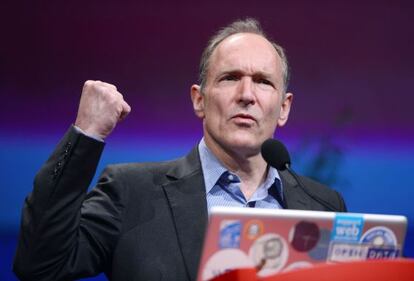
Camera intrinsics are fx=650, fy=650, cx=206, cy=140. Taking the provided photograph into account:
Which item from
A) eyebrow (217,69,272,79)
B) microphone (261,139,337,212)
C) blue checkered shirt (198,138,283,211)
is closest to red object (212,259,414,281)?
microphone (261,139,337,212)

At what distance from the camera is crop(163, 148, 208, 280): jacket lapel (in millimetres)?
1466

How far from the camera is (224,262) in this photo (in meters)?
0.91

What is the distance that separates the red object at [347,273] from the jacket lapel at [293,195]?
2.51ft

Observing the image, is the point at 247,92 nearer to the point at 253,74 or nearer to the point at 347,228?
the point at 253,74

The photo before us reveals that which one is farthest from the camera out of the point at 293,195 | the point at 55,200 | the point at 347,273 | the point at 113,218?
the point at 293,195

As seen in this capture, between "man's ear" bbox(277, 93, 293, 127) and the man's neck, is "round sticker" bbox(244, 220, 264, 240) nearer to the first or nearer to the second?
the man's neck

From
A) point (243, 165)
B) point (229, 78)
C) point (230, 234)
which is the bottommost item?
point (243, 165)

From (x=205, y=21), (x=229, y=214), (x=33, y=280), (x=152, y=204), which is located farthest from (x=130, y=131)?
(x=229, y=214)

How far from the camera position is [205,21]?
2.49 metres

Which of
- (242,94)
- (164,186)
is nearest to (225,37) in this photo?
(242,94)

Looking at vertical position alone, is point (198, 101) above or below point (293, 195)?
above

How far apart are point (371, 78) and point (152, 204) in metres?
1.33

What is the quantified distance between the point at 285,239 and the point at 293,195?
0.79 metres

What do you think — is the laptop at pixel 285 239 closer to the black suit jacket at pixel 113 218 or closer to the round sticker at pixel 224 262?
the round sticker at pixel 224 262
